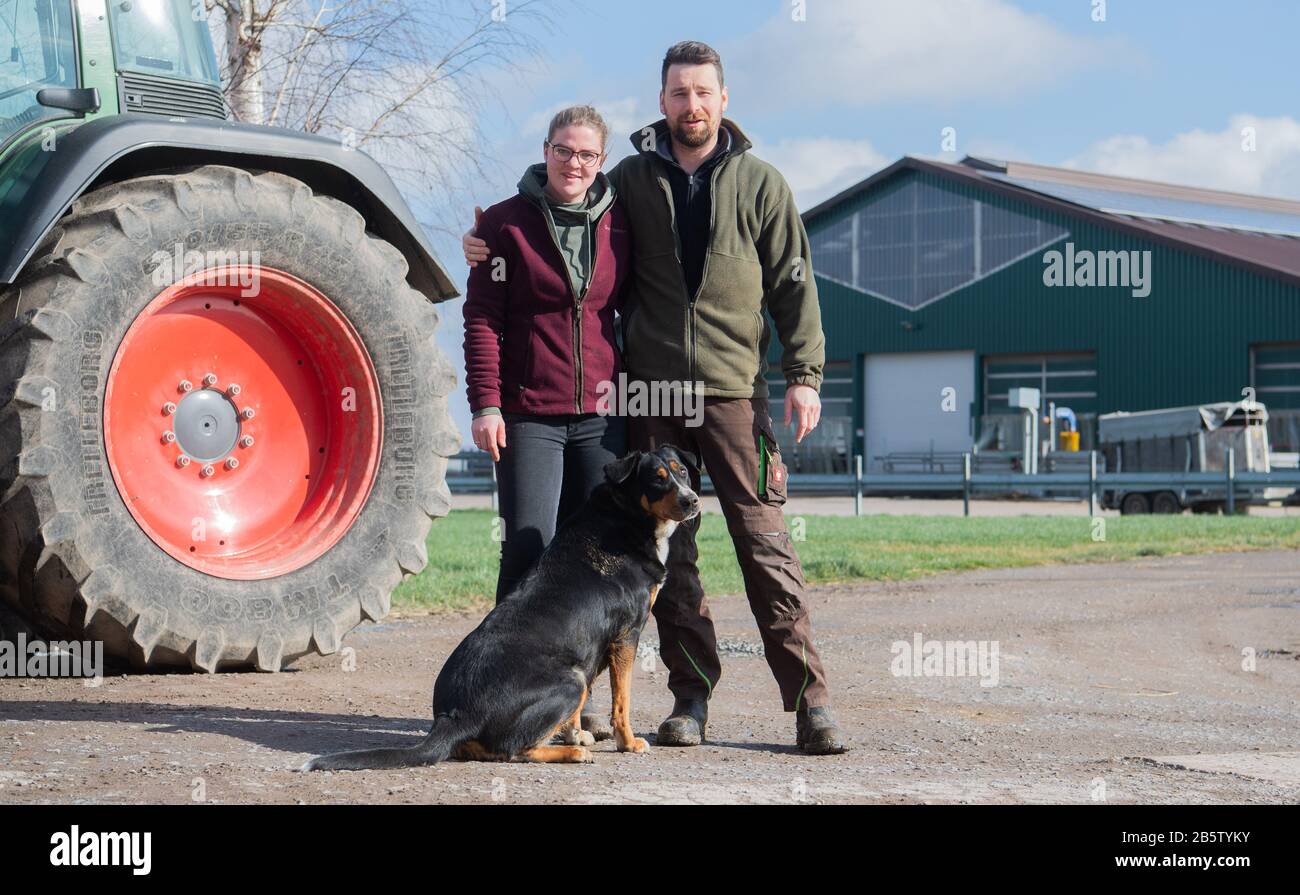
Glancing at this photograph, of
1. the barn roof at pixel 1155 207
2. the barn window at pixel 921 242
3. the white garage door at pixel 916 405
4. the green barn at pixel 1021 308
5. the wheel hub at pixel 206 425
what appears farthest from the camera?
the white garage door at pixel 916 405

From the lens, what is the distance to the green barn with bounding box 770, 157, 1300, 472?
3862 centimetres

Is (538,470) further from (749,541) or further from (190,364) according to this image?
(190,364)

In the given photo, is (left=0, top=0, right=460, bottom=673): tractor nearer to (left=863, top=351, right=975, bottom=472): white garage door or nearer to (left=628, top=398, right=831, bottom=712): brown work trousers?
(left=628, top=398, right=831, bottom=712): brown work trousers

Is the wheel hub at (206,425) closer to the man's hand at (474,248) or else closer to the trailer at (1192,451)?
the man's hand at (474,248)

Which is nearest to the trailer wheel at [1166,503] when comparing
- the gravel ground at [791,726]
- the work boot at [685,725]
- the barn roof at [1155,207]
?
the barn roof at [1155,207]

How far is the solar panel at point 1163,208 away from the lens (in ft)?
147

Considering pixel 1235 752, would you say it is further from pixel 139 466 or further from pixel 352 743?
pixel 139 466

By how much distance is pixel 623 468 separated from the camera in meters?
5.06

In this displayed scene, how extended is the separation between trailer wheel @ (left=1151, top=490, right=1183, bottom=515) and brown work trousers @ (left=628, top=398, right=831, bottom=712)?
22550 mm

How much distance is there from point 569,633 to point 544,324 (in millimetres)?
1062

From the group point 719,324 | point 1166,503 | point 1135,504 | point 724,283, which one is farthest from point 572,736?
point 1135,504

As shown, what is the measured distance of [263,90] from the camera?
11438 mm

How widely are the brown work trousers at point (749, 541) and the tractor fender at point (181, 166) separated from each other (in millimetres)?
1848

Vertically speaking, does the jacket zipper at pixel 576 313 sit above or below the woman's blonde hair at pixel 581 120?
below
